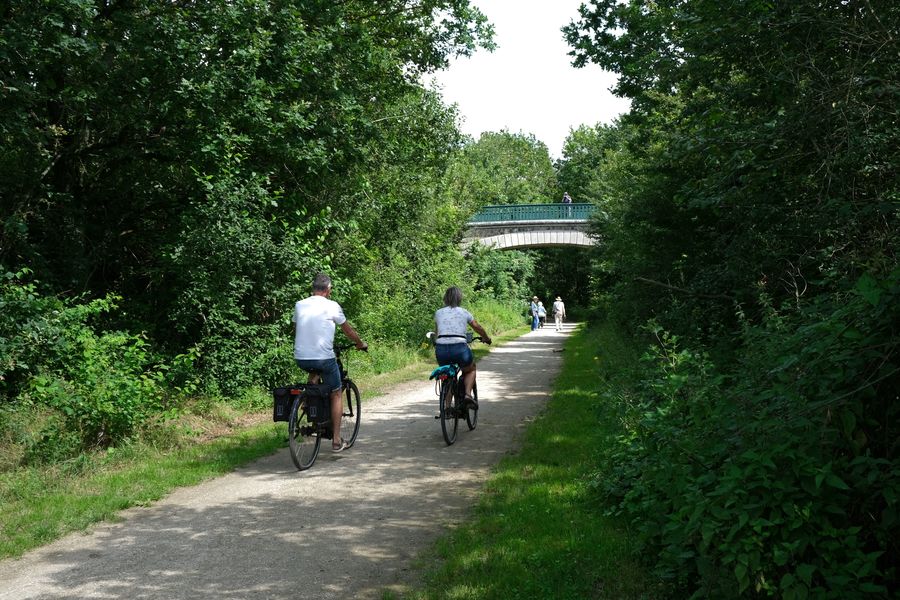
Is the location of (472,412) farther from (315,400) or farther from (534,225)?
(534,225)

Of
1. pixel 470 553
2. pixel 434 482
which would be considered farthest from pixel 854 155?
pixel 434 482

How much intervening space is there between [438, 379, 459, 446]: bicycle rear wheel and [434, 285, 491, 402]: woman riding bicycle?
0.30m

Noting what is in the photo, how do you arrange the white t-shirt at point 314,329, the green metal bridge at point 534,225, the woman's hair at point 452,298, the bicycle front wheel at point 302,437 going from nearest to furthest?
the bicycle front wheel at point 302,437 → the white t-shirt at point 314,329 → the woman's hair at point 452,298 → the green metal bridge at point 534,225

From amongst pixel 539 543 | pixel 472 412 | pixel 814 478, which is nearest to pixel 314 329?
pixel 472 412

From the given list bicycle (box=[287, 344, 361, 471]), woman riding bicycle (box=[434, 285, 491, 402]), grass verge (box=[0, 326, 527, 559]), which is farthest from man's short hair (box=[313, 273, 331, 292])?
grass verge (box=[0, 326, 527, 559])

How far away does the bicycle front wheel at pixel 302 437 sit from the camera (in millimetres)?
7555

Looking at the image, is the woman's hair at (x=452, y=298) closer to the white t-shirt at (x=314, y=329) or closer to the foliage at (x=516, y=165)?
the white t-shirt at (x=314, y=329)

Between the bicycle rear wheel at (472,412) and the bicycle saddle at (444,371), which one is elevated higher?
the bicycle saddle at (444,371)

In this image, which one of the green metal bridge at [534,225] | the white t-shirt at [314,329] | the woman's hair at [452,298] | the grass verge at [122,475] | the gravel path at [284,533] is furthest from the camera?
the green metal bridge at [534,225]

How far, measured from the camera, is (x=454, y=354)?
906 centimetres

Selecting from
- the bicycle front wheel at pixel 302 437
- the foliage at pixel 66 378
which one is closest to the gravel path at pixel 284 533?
the bicycle front wheel at pixel 302 437

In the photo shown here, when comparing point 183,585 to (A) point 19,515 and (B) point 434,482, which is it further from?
(B) point 434,482

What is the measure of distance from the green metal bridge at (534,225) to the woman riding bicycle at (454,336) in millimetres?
33542

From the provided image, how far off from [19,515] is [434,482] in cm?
354
